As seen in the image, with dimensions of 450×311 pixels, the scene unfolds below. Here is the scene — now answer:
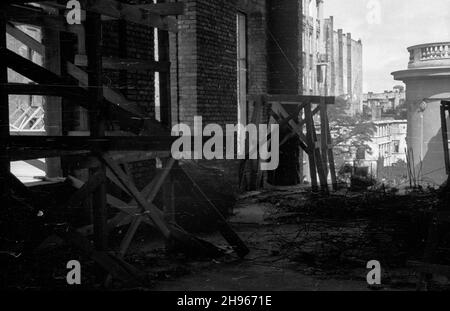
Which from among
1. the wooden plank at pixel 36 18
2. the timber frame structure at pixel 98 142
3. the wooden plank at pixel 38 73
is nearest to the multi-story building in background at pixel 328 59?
the wooden plank at pixel 36 18

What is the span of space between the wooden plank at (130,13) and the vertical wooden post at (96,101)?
9 centimetres

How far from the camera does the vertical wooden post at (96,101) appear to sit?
14.8 ft

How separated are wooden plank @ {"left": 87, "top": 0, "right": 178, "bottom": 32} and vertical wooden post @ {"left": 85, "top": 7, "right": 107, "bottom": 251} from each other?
0.09m

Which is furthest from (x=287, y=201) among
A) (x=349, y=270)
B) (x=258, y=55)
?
(x=349, y=270)

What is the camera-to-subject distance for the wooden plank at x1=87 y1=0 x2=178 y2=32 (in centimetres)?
457

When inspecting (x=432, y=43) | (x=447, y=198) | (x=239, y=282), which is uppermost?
(x=432, y=43)

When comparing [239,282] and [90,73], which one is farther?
[239,282]

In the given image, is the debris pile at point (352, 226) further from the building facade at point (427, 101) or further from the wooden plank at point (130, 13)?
the building facade at point (427, 101)

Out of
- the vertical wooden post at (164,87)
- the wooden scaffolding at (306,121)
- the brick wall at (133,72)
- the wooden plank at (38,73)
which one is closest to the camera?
the wooden plank at (38,73)

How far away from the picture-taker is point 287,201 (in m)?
10.3
